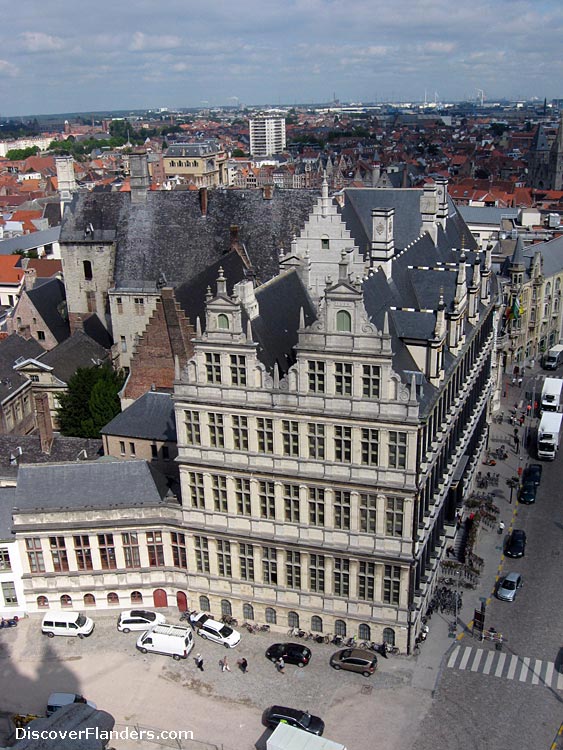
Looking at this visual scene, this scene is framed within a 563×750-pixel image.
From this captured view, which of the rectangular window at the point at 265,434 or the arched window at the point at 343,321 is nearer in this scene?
the arched window at the point at 343,321

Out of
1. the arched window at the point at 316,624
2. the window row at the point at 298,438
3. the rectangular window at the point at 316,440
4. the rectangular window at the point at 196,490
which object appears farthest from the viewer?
the rectangular window at the point at 196,490

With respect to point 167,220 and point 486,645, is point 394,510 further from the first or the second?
point 167,220

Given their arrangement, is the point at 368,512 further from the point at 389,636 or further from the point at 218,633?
the point at 218,633

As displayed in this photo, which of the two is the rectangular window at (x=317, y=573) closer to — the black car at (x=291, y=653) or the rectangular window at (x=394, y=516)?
the black car at (x=291, y=653)

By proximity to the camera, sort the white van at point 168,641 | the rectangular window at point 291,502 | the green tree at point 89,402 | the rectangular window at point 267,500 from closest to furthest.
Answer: the rectangular window at point 291,502 → the rectangular window at point 267,500 → the white van at point 168,641 → the green tree at point 89,402

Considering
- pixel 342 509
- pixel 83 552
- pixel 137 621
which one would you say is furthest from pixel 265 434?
pixel 137 621

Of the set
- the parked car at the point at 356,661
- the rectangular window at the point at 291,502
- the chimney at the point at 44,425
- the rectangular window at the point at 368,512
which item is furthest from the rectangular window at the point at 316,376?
the chimney at the point at 44,425
